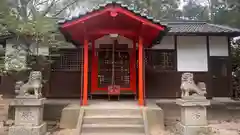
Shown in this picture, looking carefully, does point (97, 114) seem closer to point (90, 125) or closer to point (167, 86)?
point (90, 125)

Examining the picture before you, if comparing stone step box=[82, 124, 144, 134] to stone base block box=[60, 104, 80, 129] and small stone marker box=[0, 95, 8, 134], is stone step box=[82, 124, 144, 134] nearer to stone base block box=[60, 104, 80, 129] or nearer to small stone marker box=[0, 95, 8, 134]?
stone base block box=[60, 104, 80, 129]

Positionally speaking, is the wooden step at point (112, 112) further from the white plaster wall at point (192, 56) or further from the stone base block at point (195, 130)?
the white plaster wall at point (192, 56)

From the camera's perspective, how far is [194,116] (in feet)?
18.9

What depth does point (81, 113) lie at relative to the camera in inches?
240

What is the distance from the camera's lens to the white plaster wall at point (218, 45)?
9.63 m

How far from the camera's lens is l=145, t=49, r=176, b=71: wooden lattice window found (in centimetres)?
958

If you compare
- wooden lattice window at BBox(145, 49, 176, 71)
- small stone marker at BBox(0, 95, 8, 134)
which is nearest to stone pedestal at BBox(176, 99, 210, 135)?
wooden lattice window at BBox(145, 49, 176, 71)

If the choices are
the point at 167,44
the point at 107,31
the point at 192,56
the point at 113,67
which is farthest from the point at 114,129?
the point at 192,56

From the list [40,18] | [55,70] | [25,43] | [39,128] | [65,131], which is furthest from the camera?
[55,70]

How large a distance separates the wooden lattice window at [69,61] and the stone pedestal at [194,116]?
5.03m

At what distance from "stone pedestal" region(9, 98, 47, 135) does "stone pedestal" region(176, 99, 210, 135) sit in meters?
3.57

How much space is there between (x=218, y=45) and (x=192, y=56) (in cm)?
124

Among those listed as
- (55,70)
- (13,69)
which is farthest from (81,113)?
(55,70)

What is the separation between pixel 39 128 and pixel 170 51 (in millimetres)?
6118
